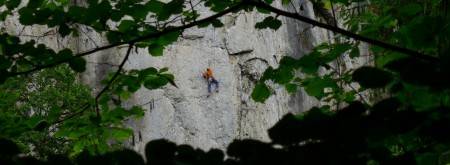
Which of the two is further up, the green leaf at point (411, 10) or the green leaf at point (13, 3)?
the green leaf at point (13, 3)

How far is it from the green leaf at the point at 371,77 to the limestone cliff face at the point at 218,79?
42.7ft

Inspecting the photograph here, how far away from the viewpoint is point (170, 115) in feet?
45.9

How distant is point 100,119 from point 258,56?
12.3 meters

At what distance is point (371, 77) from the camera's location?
0.90 m

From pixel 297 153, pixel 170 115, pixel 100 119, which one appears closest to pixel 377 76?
pixel 297 153

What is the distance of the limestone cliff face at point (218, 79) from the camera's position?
13984mm

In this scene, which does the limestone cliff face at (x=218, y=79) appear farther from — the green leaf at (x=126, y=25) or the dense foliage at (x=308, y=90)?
the green leaf at (x=126, y=25)

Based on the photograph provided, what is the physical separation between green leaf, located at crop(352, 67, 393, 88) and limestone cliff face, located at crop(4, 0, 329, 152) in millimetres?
13016

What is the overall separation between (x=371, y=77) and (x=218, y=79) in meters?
13.8

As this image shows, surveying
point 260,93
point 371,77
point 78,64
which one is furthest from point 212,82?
point 371,77

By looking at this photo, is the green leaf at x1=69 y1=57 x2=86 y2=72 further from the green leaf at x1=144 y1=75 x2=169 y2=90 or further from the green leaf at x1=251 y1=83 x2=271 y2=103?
the green leaf at x1=251 y1=83 x2=271 y2=103

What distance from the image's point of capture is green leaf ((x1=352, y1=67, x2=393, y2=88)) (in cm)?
88

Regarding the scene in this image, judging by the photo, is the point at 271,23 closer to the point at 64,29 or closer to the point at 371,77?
the point at 64,29

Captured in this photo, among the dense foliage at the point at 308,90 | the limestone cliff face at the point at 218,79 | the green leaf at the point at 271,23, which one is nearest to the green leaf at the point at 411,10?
the dense foliage at the point at 308,90
